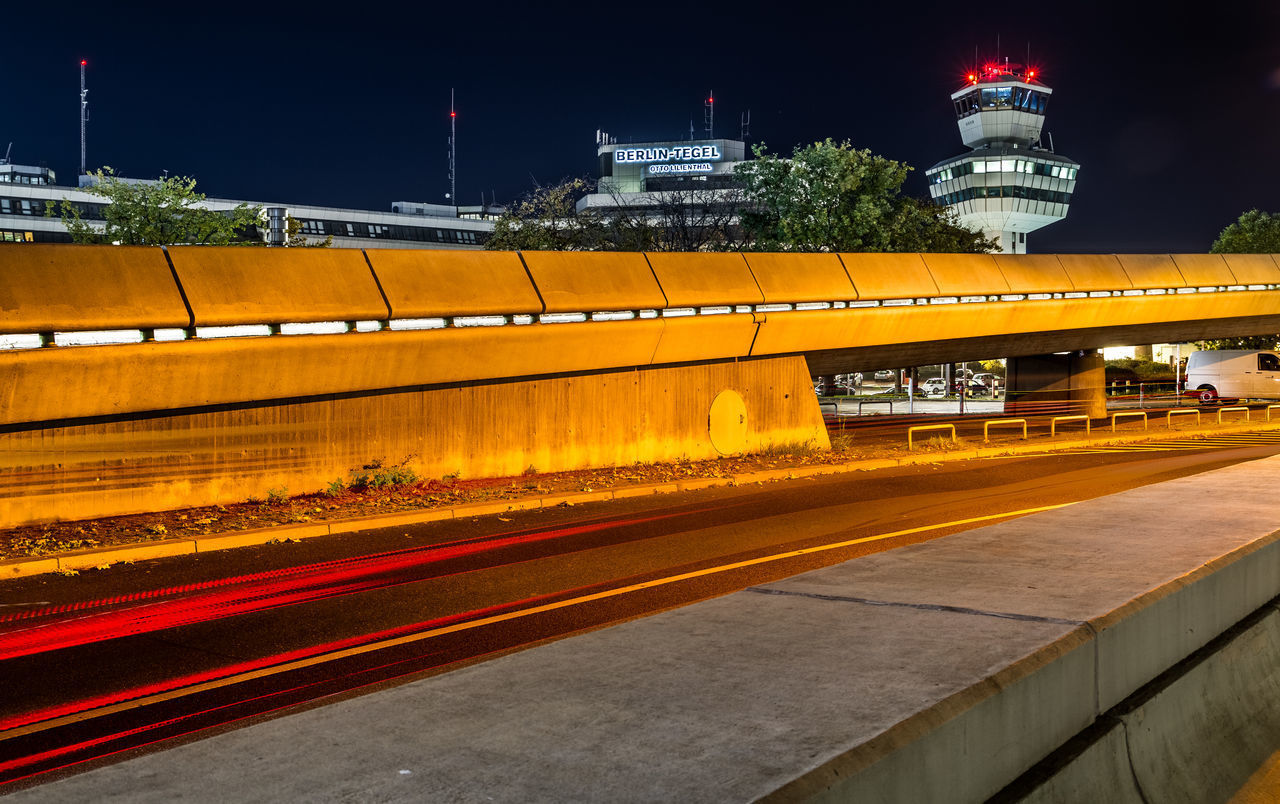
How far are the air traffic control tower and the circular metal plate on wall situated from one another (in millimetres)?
108476

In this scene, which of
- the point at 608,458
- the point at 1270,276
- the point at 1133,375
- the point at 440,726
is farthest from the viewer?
the point at 1133,375

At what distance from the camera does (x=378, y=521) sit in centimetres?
1431

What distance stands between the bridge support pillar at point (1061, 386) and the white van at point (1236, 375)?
15.8 meters

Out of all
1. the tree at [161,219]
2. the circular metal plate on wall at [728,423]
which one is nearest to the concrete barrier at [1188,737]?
the circular metal plate on wall at [728,423]

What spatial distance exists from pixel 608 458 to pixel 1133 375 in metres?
64.2

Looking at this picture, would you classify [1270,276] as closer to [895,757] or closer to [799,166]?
[799,166]

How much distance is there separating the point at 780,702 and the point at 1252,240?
92.2m

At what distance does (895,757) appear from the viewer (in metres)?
3.75

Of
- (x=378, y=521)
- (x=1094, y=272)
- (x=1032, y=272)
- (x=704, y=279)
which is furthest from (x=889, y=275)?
(x=378, y=521)

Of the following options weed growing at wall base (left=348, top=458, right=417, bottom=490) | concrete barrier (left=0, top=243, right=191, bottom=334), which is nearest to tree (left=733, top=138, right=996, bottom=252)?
weed growing at wall base (left=348, top=458, right=417, bottom=490)

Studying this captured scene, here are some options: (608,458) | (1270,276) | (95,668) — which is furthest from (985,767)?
(1270,276)

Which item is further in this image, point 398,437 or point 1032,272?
point 1032,272

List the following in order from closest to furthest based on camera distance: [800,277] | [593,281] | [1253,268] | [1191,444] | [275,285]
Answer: [275,285] < [593,281] < [800,277] < [1191,444] < [1253,268]

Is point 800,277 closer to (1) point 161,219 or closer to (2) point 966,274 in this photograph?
(2) point 966,274
